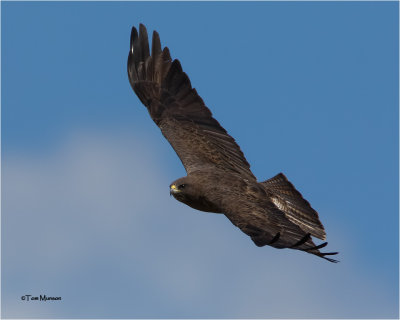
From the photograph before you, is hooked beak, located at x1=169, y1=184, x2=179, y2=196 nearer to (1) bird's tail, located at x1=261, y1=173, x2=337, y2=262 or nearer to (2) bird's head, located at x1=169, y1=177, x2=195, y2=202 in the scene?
(2) bird's head, located at x1=169, y1=177, x2=195, y2=202

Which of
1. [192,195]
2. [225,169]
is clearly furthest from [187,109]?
[192,195]

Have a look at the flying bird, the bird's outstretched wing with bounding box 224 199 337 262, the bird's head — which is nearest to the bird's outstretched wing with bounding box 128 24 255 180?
the flying bird

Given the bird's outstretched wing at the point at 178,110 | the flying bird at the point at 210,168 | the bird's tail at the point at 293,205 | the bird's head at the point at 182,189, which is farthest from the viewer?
the bird's outstretched wing at the point at 178,110

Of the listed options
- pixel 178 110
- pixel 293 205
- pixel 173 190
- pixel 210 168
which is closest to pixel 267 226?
pixel 173 190

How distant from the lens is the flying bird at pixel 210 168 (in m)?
12.0

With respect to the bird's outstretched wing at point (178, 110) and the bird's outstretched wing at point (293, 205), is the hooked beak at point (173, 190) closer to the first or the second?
the bird's outstretched wing at point (178, 110)

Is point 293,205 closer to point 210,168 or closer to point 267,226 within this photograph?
point 210,168

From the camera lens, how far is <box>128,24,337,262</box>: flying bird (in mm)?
11953

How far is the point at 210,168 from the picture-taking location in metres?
14.4

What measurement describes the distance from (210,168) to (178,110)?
6.55ft

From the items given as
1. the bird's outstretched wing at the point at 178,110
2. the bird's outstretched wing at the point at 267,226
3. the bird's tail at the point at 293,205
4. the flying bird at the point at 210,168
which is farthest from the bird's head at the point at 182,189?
the bird's tail at the point at 293,205

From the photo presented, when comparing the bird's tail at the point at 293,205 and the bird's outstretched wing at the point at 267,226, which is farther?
the bird's tail at the point at 293,205

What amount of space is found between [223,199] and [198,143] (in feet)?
8.43

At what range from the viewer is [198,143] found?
49.8 feet
